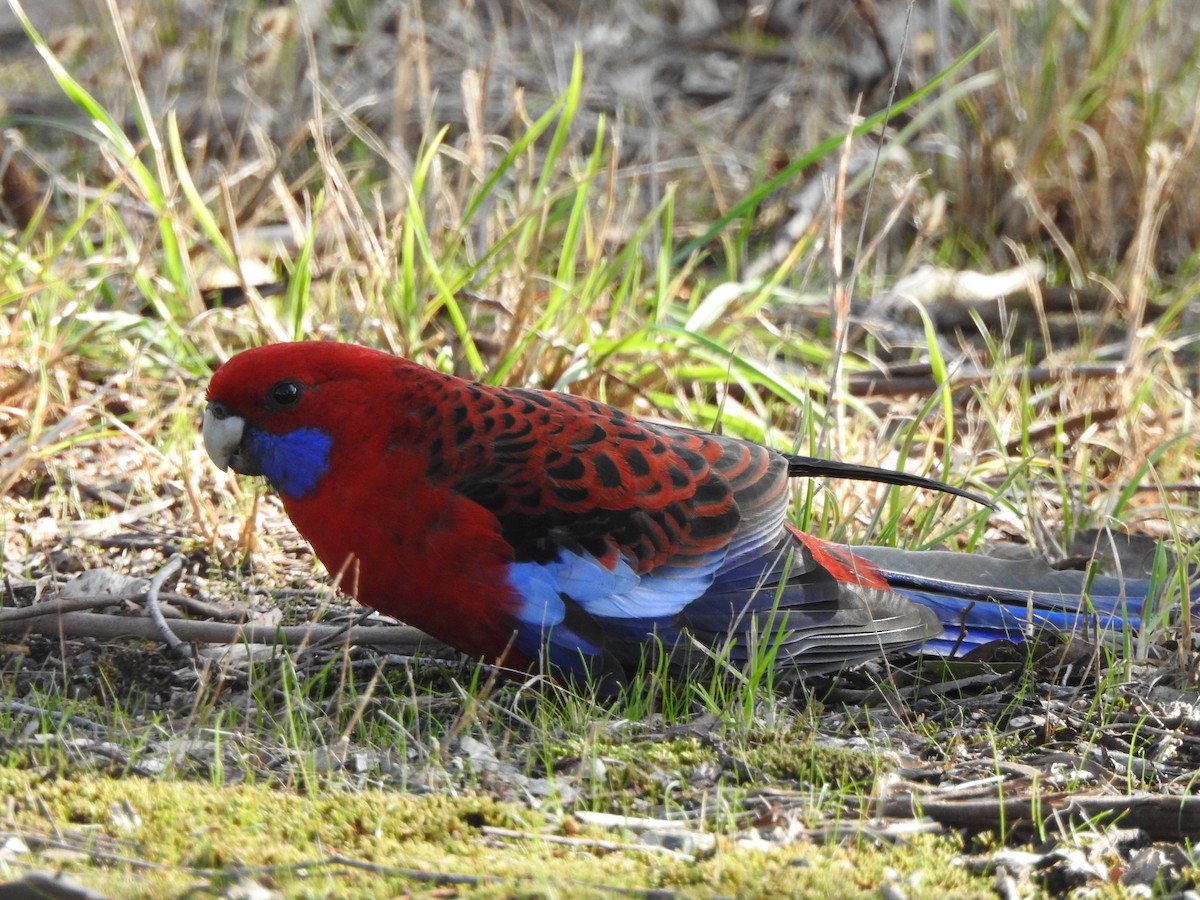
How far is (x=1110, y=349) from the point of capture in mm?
4727

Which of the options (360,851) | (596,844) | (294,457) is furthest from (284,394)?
(596,844)

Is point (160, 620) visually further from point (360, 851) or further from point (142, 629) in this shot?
point (360, 851)

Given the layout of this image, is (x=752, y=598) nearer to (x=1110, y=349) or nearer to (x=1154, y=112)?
(x=1110, y=349)

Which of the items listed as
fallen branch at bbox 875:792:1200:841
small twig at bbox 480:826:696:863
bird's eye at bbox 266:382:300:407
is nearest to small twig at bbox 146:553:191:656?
bird's eye at bbox 266:382:300:407

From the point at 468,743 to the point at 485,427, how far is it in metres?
0.67

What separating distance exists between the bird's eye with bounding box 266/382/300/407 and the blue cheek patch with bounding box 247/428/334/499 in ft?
0.21

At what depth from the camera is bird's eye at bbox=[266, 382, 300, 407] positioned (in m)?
2.85

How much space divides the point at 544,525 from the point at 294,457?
53cm

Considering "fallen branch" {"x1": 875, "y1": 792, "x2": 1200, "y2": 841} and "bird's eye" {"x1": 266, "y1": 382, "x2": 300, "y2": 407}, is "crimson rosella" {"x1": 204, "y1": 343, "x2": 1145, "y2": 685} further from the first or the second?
"fallen branch" {"x1": 875, "y1": 792, "x2": 1200, "y2": 841}

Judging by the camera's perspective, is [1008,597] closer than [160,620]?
No

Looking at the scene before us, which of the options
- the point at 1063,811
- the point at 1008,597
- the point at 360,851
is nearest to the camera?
the point at 360,851

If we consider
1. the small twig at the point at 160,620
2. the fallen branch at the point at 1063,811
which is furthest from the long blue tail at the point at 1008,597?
the small twig at the point at 160,620

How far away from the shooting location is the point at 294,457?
285cm

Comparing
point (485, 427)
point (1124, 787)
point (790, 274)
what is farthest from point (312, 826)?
point (790, 274)
